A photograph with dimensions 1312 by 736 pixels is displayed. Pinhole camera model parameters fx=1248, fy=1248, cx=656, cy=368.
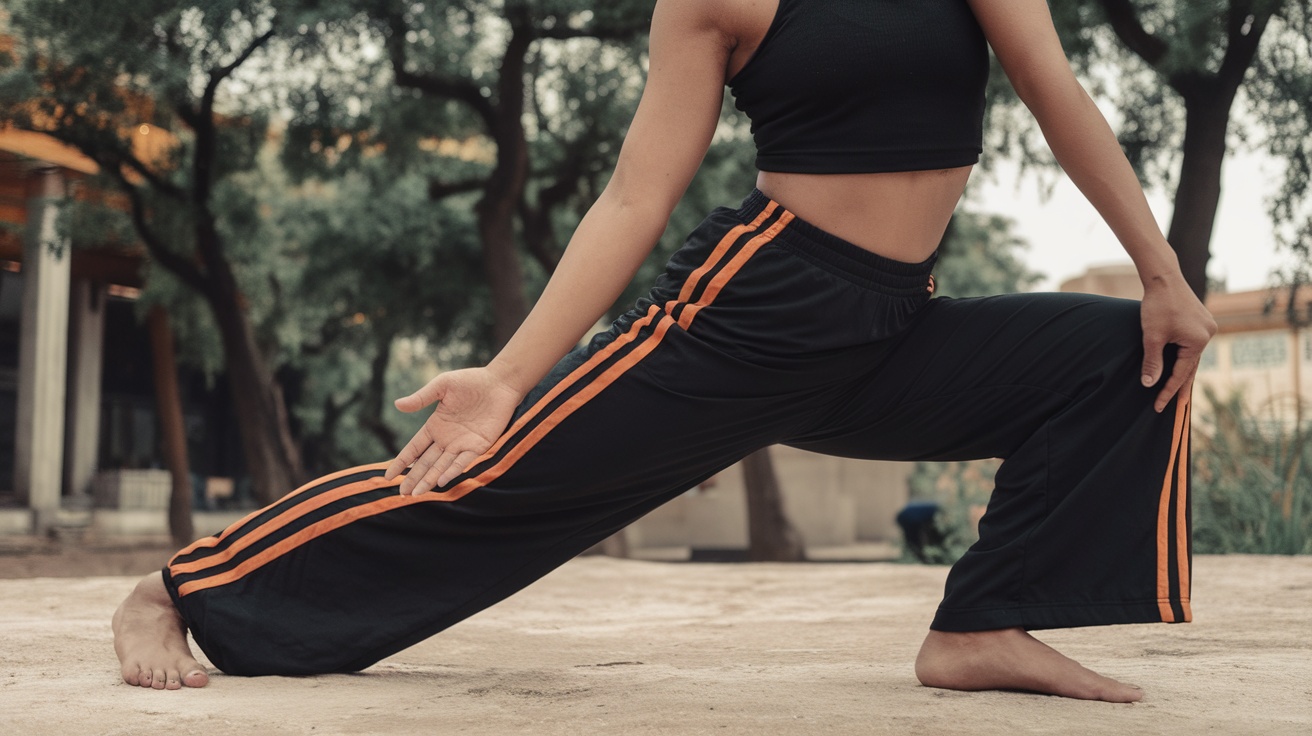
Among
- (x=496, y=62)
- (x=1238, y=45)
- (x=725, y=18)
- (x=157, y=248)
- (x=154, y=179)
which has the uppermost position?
(x=496, y=62)

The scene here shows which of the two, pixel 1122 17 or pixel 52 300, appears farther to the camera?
pixel 52 300

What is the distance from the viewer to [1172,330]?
82.0 inches

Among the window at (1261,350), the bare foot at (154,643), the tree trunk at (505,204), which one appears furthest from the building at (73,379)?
the window at (1261,350)

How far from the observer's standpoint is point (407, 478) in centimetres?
212

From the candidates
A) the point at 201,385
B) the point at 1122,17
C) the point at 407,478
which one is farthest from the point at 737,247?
the point at 201,385

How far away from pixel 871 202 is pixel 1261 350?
18.8m

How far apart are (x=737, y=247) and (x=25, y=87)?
10919 millimetres

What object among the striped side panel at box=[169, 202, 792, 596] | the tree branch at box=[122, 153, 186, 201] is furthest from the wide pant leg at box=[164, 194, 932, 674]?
the tree branch at box=[122, 153, 186, 201]

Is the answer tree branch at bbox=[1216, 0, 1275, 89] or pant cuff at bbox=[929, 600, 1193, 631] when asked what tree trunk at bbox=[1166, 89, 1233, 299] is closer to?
tree branch at bbox=[1216, 0, 1275, 89]

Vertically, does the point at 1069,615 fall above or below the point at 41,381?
below

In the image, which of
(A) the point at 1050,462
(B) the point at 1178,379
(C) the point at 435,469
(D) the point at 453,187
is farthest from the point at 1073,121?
(D) the point at 453,187

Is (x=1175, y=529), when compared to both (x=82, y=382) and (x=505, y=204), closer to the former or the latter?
(x=505, y=204)

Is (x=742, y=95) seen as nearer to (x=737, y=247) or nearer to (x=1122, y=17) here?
(x=737, y=247)

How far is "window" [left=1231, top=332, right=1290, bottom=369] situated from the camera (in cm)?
1858
